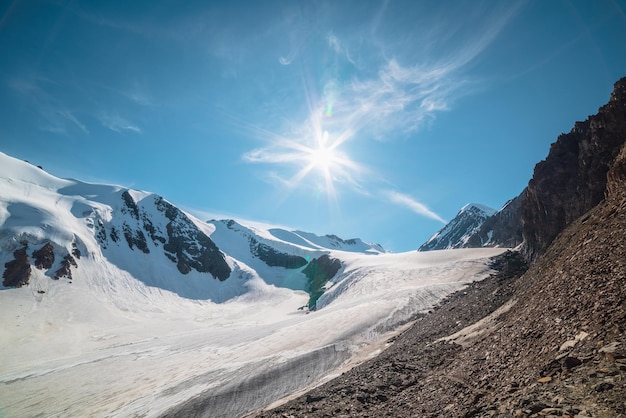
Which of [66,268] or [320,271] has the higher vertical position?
[320,271]

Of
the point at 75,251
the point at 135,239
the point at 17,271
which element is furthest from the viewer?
the point at 135,239

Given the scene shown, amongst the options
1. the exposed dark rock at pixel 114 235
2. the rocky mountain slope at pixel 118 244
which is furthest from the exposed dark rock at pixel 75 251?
the exposed dark rock at pixel 114 235

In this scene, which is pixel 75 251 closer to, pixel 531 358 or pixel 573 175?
pixel 531 358

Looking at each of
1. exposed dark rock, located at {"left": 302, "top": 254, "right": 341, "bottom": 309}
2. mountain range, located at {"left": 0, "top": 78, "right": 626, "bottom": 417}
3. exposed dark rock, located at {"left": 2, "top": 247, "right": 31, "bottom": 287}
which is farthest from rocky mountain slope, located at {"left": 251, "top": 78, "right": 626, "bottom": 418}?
exposed dark rock, located at {"left": 302, "top": 254, "right": 341, "bottom": 309}

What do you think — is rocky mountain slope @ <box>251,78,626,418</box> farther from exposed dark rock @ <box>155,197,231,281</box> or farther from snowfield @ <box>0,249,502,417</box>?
A: exposed dark rock @ <box>155,197,231,281</box>

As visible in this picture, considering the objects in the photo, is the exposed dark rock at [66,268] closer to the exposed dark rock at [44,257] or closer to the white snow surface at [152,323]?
the white snow surface at [152,323]

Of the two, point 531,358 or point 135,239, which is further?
point 135,239

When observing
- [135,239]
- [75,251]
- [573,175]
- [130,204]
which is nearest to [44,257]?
[75,251]

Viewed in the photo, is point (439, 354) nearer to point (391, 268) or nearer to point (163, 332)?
point (391, 268)
